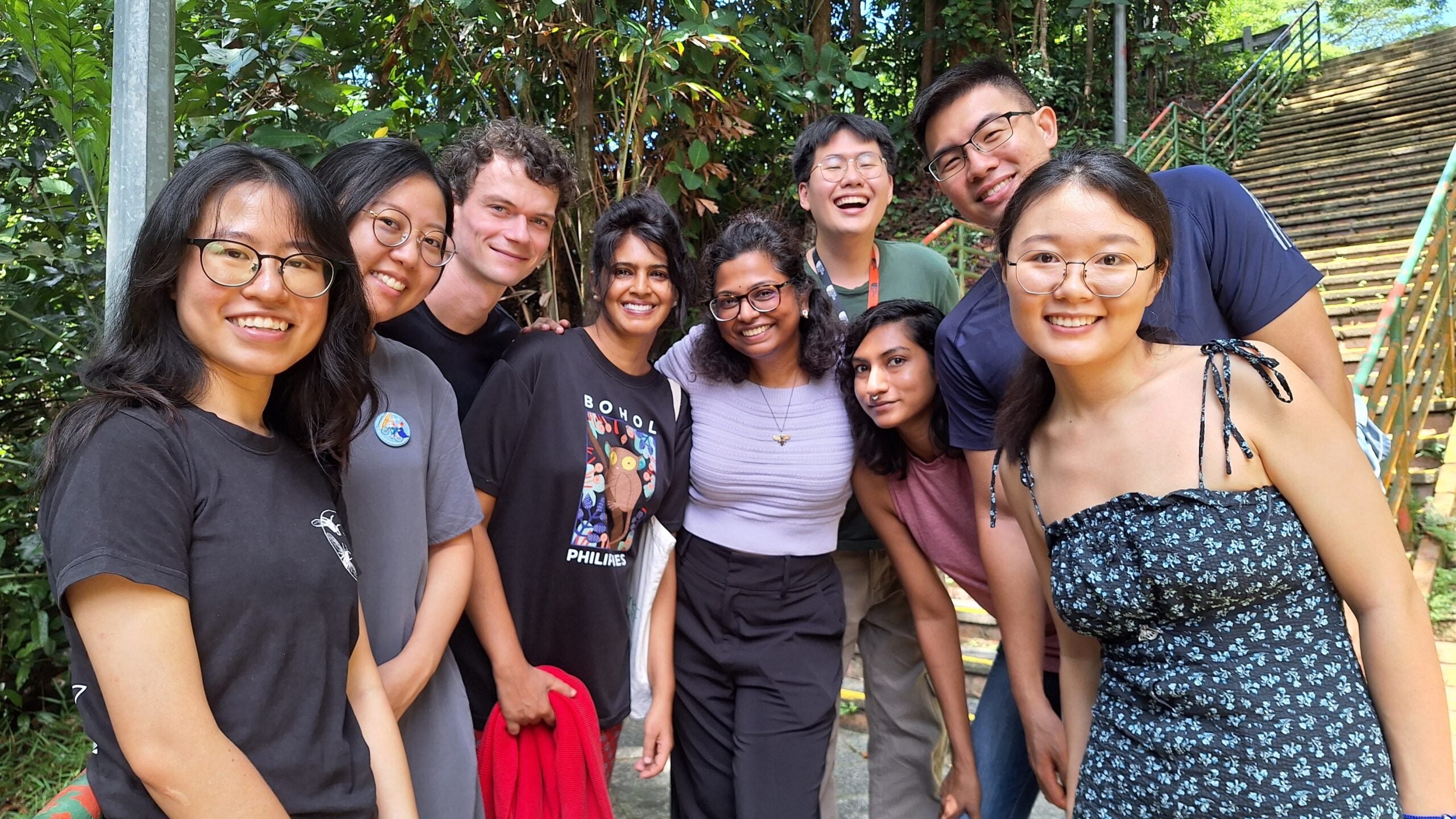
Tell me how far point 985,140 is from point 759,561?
47.9 inches

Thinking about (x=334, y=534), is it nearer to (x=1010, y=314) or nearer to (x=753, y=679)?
(x=753, y=679)

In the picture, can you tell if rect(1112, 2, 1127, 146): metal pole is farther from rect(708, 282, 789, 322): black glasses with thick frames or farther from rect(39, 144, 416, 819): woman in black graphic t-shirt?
rect(39, 144, 416, 819): woman in black graphic t-shirt

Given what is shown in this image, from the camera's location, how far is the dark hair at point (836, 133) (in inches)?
119

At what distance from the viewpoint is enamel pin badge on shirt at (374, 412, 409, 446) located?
71.0 inches

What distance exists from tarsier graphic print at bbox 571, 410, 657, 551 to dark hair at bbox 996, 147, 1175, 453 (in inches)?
36.8

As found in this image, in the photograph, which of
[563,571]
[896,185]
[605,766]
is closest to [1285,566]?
[563,571]

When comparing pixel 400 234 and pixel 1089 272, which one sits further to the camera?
pixel 400 234

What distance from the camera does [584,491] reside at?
2238 millimetres

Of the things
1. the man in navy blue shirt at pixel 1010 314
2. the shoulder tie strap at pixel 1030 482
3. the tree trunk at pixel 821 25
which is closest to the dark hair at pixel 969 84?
the man in navy blue shirt at pixel 1010 314

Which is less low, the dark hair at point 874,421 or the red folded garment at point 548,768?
the dark hair at point 874,421

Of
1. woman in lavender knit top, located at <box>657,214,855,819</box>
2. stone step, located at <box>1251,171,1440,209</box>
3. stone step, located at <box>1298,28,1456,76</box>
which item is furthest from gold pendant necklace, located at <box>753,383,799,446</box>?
stone step, located at <box>1298,28,1456,76</box>

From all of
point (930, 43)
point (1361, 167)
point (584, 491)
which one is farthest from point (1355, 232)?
point (584, 491)

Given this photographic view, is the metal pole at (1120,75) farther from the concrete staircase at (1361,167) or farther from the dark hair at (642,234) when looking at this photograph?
the dark hair at (642,234)

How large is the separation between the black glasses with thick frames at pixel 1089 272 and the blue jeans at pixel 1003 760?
1.14 meters
